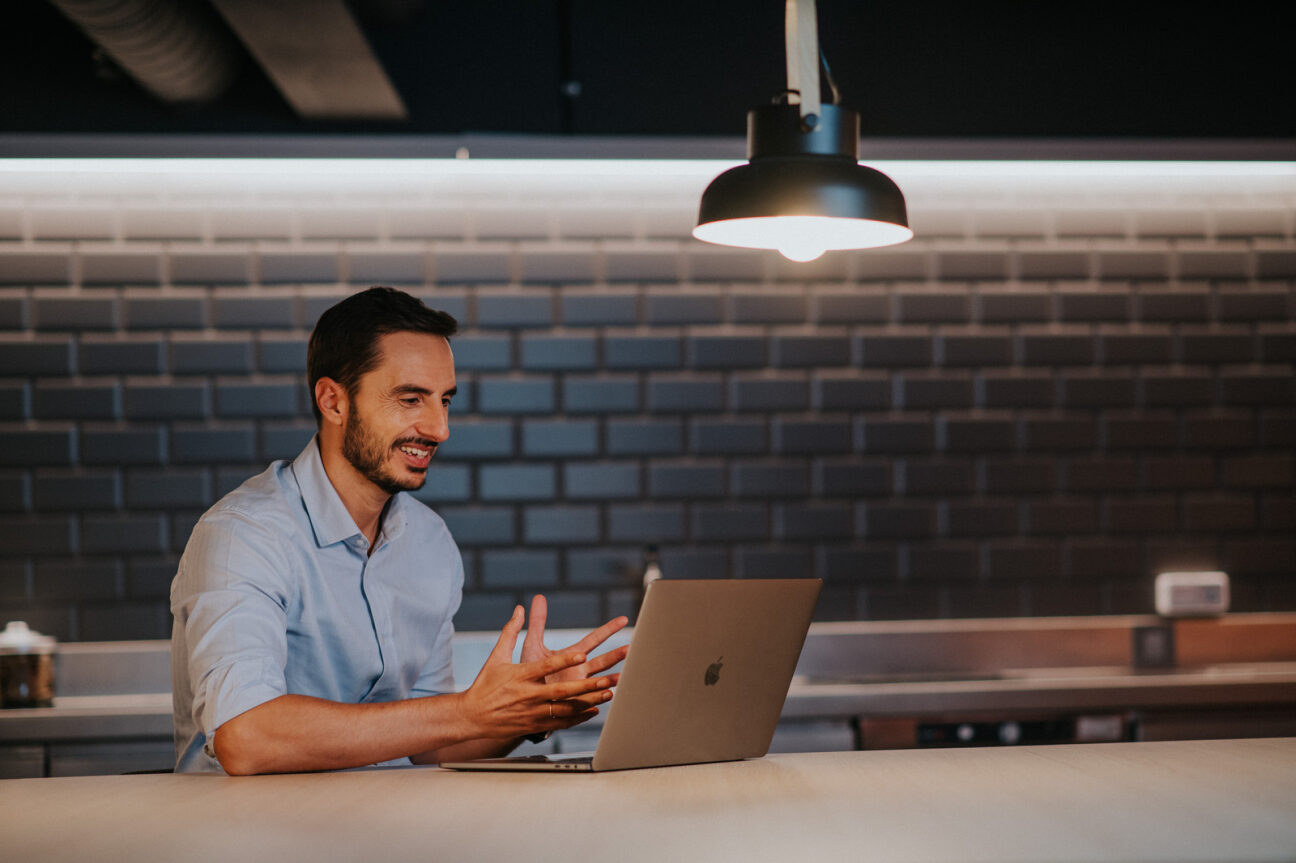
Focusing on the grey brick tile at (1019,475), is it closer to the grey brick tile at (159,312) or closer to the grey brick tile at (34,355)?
the grey brick tile at (159,312)

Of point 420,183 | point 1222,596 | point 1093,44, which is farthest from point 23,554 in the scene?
point 1222,596

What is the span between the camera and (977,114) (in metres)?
2.46

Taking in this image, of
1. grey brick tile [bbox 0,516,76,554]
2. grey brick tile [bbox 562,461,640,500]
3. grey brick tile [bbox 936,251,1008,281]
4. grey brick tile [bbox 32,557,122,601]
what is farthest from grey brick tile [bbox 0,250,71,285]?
grey brick tile [bbox 936,251,1008,281]

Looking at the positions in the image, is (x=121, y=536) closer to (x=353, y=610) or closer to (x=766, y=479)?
(x=353, y=610)

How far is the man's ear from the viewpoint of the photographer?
70.6 inches

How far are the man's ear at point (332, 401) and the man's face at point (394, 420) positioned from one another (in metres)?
0.02

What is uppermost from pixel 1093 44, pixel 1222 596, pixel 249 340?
pixel 1093 44

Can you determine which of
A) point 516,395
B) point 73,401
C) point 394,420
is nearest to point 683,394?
point 516,395

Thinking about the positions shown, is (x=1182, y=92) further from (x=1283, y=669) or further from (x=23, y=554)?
(x=23, y=554)

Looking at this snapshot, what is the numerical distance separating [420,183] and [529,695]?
1752 mm

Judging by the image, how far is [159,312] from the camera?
2748mm

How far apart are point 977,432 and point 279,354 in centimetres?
179

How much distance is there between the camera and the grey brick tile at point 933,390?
2877mm

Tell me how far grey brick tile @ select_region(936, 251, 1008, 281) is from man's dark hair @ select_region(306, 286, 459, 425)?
1577mm
